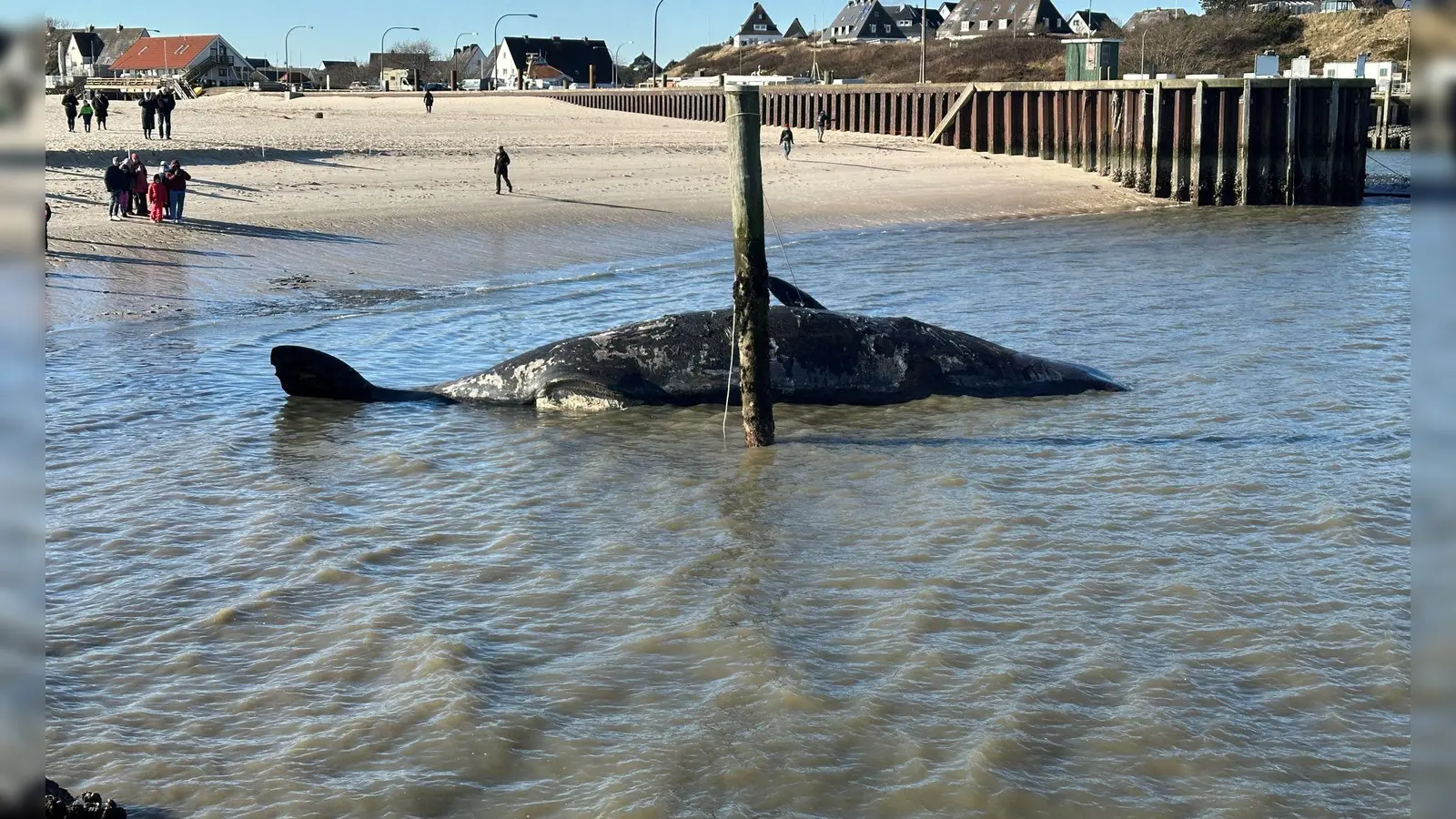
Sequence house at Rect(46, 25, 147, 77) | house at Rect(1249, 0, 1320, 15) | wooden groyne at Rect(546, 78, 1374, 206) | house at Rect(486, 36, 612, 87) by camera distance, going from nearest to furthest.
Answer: wooden groyne at Rect(546, 78, 1374, 206)
house at Rect(1249, 0, 1320, 15)
house at Rect(46, 25, 147, 77)
house at Rect(486, 36, 612, 87)

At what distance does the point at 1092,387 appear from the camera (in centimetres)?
1215

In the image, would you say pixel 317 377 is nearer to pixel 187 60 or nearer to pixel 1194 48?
pixel 1194 48

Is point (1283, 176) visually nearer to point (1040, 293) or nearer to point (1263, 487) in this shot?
point (1040, 293)

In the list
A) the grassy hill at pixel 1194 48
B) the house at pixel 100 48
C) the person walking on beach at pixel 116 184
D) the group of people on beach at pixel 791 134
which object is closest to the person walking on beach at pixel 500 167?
the person walking on beach at pixel 116 184

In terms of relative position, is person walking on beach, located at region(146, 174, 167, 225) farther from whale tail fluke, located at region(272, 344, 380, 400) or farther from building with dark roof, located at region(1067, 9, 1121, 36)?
building with dark roof, located at region(1067, 9, 1121, 36)

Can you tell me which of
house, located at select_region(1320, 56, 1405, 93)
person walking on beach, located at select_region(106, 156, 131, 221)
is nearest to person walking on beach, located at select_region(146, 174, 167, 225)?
person walking on beach, located at select_region(106, 156, 131, 221)

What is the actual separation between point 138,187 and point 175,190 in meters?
0.94

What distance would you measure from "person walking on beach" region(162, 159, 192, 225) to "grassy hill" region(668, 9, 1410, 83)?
54365 millimetres

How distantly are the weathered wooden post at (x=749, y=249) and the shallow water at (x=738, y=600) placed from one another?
763mm

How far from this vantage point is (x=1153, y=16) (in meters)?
98.9

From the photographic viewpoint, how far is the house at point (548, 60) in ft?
424

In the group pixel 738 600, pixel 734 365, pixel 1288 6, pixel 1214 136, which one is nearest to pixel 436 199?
pixel 734 365

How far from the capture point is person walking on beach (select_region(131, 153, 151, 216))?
22828mm

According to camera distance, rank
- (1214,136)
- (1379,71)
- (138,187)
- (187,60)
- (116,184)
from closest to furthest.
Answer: (116,184)
(138,187)
(1214,136)
(1379,71)
(187,60)
